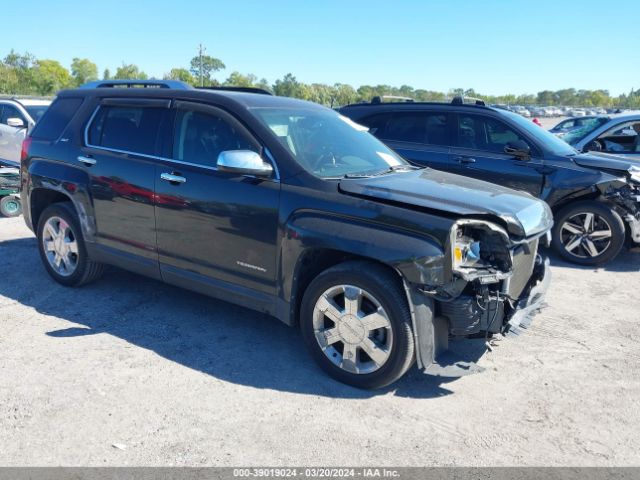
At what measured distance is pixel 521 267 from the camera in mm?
3840

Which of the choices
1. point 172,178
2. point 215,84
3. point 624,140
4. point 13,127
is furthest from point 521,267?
point 215,84

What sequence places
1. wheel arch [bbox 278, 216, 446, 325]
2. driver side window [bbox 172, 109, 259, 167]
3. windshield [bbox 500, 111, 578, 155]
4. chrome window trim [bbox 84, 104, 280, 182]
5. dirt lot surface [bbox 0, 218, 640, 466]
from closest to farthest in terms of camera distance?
dirt lot surface [bbox 0, 218, 640, 466] < wheel arch [bbox 278, 216, 446, 325] < chrome window trim [bbox 84, 104, 280, 182] < driver side window [bbox 172, 109, 259, 167] < windshield [bbox 500, 111, 578, 155]

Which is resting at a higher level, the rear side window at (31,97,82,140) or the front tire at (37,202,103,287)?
the rear side window at (31,97,82,140)

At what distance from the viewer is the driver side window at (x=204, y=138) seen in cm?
416

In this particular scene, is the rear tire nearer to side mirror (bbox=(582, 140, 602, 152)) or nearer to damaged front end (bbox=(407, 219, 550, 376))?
damaged front end (bbox=(407, 219, 550, 376))

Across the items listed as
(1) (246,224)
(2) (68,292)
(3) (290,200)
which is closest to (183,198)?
(1) (246,224)

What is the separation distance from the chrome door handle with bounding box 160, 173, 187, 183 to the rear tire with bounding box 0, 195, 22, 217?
224 inches

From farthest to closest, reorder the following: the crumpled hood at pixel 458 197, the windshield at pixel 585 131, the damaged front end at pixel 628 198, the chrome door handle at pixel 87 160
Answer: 1. the windshield at pixel 585 131
2. the damaged front end at pixel 628 198
3. the chrome door handle at pixel 87 160
4. the crumpled hood at pixel 458 197

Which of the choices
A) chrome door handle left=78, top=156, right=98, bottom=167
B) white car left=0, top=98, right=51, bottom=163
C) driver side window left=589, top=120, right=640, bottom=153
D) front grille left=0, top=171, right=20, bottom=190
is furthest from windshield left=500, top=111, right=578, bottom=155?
white car left=0, top=98, right=51, bottom=163

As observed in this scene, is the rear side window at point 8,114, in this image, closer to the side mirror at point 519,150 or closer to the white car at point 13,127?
the white car at point 13,127

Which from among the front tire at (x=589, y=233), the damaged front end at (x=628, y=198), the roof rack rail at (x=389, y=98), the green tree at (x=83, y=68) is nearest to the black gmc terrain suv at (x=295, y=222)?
the front tire at (x=589, y=233)

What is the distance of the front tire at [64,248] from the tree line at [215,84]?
30.2 m

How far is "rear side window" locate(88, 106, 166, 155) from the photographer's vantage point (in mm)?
4594

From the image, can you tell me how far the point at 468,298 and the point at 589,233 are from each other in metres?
4.19
